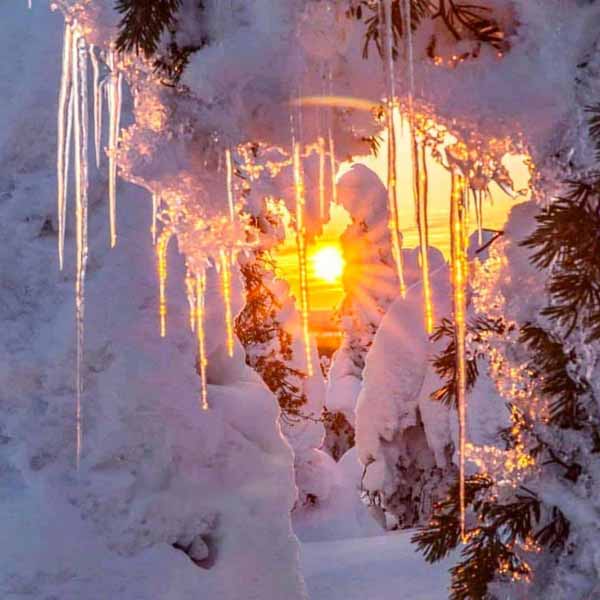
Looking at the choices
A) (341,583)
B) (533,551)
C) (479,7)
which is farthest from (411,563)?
(479,7)

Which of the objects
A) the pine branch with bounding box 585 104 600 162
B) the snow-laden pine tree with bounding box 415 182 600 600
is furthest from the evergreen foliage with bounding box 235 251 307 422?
the pine branch with bounding box 585 104 600 162

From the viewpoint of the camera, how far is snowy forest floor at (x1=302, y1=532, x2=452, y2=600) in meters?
10.6

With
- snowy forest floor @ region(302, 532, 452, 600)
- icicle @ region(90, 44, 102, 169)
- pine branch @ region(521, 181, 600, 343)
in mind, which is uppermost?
icicle @ region(90, 44, 102, 169)

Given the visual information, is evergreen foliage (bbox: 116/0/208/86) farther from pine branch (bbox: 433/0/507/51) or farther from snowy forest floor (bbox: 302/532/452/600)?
snowy forest floor (bbox: 302/532/452/600)

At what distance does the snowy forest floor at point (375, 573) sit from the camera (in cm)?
1062

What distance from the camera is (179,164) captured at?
4.39m

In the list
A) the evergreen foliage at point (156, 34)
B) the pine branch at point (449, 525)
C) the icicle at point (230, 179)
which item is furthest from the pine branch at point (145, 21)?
the pine branch at point (449, 525)

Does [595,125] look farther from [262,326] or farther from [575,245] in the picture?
[262,326]

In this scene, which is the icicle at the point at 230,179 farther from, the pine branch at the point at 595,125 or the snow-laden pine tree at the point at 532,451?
the pine branch at the point at 595,125

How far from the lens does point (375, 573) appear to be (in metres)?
11.6

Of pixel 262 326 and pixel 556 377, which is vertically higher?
pixel 556 377

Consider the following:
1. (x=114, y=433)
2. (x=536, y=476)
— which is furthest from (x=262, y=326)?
(x=536, y=476)

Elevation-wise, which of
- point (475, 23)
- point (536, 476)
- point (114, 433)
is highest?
point (475, 23)

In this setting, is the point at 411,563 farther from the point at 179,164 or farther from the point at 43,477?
the point at 179,164
